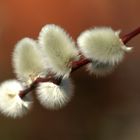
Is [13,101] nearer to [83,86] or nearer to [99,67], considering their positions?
[99,67]

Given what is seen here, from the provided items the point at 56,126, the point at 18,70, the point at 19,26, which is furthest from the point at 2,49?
the point at 18,70

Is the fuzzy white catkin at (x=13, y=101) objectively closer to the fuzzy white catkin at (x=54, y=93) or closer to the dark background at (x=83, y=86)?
the fuzzy white catkin at (x=54, y=93)

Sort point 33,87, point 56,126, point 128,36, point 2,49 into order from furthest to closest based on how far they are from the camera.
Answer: point 2,49 → point 56,126 → point 33,87 → point 128,36

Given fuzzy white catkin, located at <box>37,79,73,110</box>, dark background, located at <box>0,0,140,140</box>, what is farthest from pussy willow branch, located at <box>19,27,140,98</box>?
dark background, located at <box>0,0,140,140</box>
